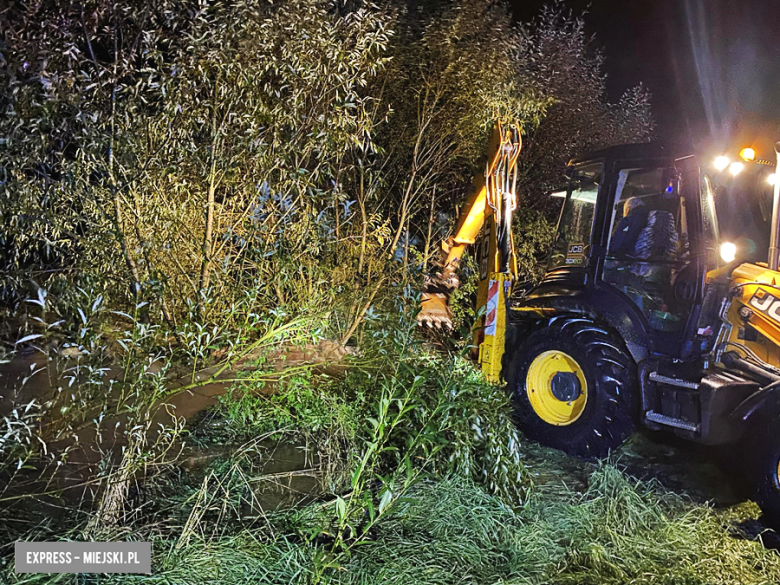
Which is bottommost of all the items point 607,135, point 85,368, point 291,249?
point 85,368

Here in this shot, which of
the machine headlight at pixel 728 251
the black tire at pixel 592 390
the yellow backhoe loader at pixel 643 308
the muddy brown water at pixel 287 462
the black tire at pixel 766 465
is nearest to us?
the muddy brown water at pixel 287 462

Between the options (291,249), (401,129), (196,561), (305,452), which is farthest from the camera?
(401,129)

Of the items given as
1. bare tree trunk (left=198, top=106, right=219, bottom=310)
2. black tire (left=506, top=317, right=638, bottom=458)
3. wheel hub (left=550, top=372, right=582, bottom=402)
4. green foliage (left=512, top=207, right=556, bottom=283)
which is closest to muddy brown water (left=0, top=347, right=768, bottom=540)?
black tire (left=506, top=317, right=638, bottom=458)

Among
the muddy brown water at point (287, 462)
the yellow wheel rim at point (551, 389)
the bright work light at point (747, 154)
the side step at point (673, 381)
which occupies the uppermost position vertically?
the bright work light at point (747, 154)

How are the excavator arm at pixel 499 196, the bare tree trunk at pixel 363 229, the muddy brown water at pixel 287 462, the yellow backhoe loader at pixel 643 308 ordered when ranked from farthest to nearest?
1. the bare tree trunk at pixel 363 229
2. the excavator arm at pixel 499 196
3. the yellow backhoe loader at pixel 643 308
4. the muddy brown water at pixel 287 462

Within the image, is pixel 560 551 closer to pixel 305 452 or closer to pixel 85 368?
pixel 305 452

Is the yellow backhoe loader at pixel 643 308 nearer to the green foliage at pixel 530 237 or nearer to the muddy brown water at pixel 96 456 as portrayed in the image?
the muddy brown water at pixel 96 456

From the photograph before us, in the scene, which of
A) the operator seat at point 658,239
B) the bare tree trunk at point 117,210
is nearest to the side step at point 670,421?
the operator seat at point 658,239

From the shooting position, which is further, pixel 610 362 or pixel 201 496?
pixel 610 362

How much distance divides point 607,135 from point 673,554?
8375 mm

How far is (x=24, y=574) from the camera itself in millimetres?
2041

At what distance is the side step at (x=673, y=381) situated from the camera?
360cm

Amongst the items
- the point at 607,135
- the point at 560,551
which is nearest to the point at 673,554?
the point at 560,551

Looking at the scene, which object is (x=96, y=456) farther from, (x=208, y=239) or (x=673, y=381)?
(x=673, y=381)
